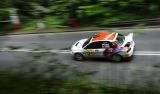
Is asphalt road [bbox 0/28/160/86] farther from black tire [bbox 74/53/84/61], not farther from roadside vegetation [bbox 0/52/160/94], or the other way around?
black tire [bbox 74/53/84/61]

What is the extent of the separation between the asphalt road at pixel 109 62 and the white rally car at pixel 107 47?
0.45 m

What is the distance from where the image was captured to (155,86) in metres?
5.84

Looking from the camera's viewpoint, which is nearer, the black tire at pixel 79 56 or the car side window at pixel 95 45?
the black tire at pixel 79 56

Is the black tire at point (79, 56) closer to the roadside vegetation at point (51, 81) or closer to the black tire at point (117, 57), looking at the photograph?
the black tire at point (117, 57)

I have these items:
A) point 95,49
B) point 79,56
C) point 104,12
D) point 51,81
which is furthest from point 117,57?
point 51,81

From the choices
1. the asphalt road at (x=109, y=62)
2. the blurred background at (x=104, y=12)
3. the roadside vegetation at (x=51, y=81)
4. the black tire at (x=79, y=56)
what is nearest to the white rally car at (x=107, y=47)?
the black tire at (x=79, y=56)

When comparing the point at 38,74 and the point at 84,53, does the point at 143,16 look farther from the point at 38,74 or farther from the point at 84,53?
the point at 38,74

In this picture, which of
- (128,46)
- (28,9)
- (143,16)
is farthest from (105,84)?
(143,16)

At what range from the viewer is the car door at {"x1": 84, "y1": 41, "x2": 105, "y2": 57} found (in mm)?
17172

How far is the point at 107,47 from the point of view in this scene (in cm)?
1719

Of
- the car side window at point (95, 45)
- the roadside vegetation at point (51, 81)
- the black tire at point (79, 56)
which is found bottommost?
the black tire at point (79, 56)

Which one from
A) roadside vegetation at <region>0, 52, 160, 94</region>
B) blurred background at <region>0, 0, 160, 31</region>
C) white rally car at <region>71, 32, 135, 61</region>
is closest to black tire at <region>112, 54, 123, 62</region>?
white rally car at <region>71, 32, 135, 61</region>

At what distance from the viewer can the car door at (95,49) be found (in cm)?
1717

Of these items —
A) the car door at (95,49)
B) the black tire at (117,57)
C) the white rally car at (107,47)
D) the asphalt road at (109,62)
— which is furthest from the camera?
the car door at (95,49)
